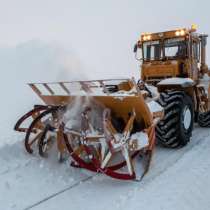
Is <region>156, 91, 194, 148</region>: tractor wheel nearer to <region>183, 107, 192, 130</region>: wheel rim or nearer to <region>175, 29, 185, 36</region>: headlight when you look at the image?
<region>183, 107, 192, 130</region>: wheel rim

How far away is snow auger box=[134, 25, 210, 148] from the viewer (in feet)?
19.8

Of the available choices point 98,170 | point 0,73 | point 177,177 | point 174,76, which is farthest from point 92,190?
point 0,73

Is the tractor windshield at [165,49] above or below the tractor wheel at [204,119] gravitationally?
above

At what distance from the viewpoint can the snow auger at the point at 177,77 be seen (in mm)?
6039

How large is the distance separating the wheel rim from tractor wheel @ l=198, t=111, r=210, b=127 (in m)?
1.91

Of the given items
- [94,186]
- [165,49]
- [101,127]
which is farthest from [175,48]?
[94,186]

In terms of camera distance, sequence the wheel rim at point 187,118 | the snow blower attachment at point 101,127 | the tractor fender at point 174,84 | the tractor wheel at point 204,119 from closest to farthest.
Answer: the snow blower attachment at point 101,127
the wheel rim at point 187,118
the tractor fender at point 174,84
the tractor wheel at point 204,119

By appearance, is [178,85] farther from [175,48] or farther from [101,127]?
[101,127]

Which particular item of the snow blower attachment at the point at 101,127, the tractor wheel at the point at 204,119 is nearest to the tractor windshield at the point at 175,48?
the tractor wheel at the point at 204,119

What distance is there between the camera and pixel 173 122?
5988 millimetres

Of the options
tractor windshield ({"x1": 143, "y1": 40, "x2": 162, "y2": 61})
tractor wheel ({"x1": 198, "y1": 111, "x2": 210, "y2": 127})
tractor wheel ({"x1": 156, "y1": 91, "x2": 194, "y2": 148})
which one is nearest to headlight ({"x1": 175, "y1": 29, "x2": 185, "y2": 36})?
tractor windshield ({"x1": 143, "y1": 40, "x2": 162, "y2": 61})

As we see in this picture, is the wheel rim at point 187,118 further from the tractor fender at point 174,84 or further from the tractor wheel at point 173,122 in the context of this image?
the tractor fender at point 174,84

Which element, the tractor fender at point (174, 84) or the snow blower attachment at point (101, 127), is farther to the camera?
the tractor fender at point (174, 84)

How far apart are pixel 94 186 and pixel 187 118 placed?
253 centimetres
